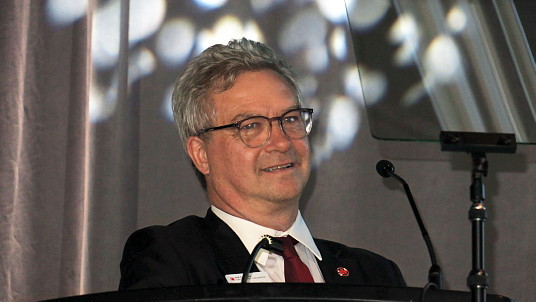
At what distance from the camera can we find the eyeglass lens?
6.43 feet

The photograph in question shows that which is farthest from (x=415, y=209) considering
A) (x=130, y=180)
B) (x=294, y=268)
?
(x=130, y=180)

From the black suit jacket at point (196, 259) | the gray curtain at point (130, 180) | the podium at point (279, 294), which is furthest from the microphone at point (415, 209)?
the gray curtain at point (130, 180)

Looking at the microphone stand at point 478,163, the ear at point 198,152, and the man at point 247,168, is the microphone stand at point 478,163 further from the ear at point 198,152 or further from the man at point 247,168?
the ear at point 198,152

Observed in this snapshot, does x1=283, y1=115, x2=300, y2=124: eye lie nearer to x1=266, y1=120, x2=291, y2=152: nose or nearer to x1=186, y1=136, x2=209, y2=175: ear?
x1=266, y1=120, x2=291, y2=152: nose

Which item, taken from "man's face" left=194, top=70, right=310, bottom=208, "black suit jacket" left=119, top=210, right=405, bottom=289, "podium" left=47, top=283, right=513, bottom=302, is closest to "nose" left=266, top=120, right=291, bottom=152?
"man's face" left=194, top=70, right=310, bottom=208

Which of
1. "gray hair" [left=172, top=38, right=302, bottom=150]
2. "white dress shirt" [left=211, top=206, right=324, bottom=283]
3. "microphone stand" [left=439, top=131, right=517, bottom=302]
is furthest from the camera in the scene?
"gray hair" [left=172, top=38, right=302, bottom=150]

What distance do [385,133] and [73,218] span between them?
153 cm

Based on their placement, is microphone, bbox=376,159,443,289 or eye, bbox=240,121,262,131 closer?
microphone, bbox=376,159,443,289

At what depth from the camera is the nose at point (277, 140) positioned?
1.95 meters

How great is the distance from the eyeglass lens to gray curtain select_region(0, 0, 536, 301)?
0.65m

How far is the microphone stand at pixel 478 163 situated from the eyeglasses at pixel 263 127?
887 mm

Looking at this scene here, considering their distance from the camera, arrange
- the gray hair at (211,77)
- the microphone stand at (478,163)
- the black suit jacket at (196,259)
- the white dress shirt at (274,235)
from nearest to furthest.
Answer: the microphone stand at (478,163) < the black suit jacket at (196,259) < the white dress shirt at (274,235) < the gray hair at (211,77)

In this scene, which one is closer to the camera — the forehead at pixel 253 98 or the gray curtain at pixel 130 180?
the forehead at pixel 253 98

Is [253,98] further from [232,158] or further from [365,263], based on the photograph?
[365,263]
